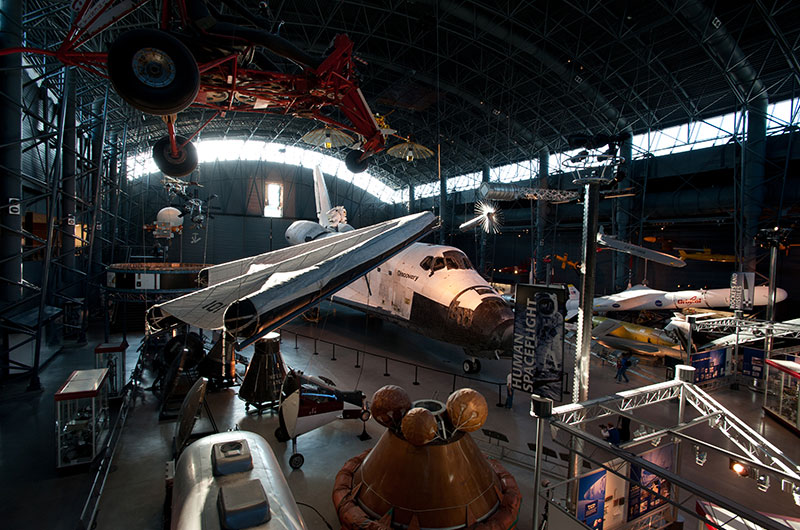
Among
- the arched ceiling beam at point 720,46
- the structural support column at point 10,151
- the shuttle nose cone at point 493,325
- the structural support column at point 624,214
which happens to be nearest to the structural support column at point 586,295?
the shuttle nose cone at point 493,325

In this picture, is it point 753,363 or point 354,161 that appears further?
point 354,161

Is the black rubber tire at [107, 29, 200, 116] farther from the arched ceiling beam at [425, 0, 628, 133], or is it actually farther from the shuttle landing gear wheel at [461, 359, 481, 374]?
the arched ceiling beam at [425, 0, 628, 133]

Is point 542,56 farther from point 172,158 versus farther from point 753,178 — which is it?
point 172,158

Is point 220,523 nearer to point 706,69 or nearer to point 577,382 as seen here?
point 577,382

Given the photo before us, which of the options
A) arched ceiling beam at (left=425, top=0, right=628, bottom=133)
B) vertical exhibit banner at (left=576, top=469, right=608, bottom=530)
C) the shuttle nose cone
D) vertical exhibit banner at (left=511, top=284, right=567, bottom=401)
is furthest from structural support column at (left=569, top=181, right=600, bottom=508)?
arched ceiling beam at (left=425, top=0, right=628, bottom=133)

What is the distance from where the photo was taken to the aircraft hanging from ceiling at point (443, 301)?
9883 millimetres

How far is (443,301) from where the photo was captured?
11.0m

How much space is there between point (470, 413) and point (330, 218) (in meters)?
17.2

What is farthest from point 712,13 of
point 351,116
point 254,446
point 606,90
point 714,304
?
point 254,446

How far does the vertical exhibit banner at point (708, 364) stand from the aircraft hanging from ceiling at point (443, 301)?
275 inches

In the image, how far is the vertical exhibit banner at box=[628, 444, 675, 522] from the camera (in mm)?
5410

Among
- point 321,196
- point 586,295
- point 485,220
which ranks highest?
point 321,196

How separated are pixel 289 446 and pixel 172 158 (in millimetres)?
8676

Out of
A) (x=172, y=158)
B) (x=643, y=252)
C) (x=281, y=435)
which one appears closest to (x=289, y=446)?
(x=281, y=435)
